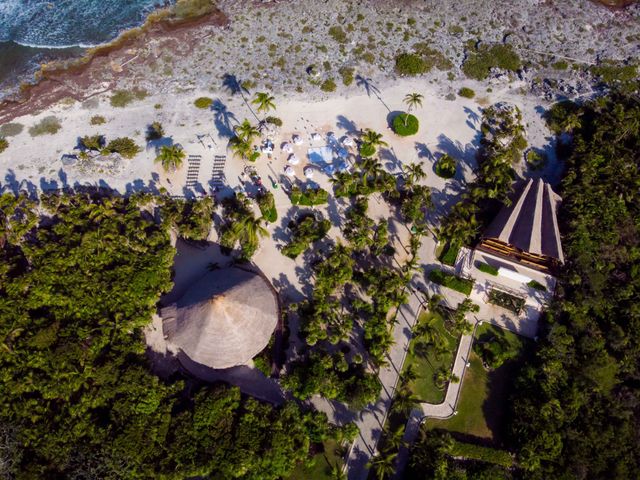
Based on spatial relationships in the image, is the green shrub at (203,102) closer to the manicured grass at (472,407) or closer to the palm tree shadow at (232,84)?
the palm tree shadow at (232,84)

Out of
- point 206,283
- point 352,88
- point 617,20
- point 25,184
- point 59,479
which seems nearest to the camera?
point 59,479

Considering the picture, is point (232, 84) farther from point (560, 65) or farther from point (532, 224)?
point (560, 65)

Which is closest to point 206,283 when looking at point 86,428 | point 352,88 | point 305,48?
point 86,428

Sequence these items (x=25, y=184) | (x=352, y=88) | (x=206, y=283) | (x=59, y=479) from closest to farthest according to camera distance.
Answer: (x=59, y=479)
(x=206, y=283)
(x=25, y=184)
(x=352, y=88)

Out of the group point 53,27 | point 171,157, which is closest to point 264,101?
point 171,157

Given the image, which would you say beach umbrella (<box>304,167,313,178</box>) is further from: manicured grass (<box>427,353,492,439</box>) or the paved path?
manicured grass (<box>427,353,492,439</box>)

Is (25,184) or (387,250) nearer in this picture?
(387,250)

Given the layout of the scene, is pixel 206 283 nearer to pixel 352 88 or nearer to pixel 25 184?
pixel 25 184

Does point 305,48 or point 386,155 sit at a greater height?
point 305,48
